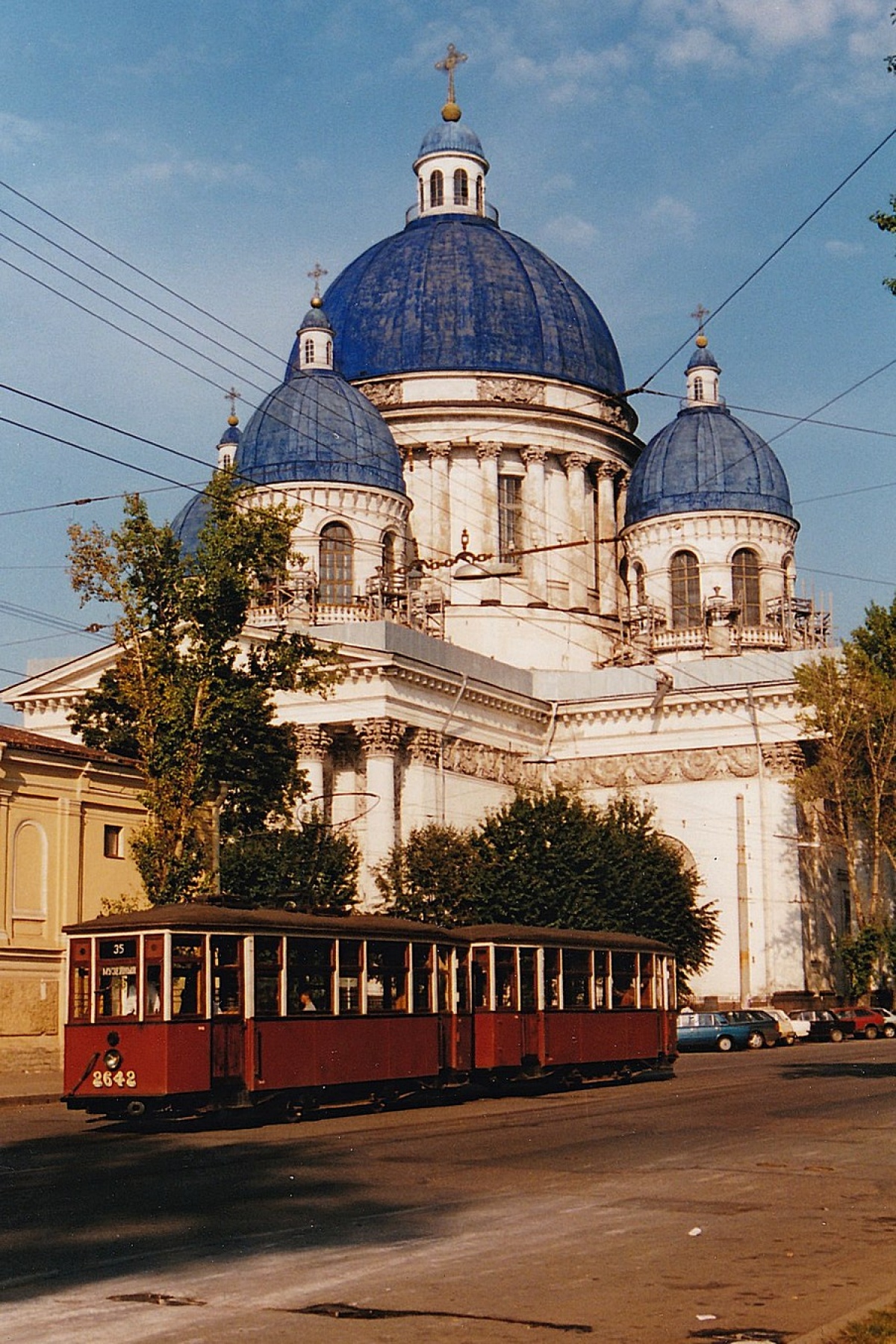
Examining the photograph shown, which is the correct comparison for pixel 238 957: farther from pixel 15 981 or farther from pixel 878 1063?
pixel 878 1063

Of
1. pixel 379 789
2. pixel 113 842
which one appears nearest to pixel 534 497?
pixel 379 789

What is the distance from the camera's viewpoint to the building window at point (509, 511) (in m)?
71.6

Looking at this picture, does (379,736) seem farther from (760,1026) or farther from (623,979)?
(623,979)

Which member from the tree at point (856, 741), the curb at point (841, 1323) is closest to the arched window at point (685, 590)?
the tree at point (856, 741)

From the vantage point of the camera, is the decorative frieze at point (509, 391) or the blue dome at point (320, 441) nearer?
the blue dome at point (320, 441)

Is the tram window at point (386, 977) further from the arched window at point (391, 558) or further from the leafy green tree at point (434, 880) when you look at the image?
the arched window at point (391, 558)

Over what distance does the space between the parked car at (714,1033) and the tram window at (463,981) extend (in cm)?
2264

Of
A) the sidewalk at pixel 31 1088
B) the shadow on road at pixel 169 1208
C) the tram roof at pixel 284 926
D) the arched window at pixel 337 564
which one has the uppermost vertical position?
the arched window at pixel 337 564

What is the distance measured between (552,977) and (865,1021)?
93.1ft

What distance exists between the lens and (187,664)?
3494cm

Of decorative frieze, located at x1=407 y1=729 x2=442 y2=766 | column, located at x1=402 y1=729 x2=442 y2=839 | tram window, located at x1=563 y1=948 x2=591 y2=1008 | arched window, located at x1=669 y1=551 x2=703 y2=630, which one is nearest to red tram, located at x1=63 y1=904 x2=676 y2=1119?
tram window, located at x1=563 y1=948 x2=591 y2=1008

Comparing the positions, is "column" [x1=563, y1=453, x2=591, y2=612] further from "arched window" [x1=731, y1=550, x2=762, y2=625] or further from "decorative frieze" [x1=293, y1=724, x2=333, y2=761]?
"decorative frieze" [x1=293, y1=724, x2=333, y2=761]

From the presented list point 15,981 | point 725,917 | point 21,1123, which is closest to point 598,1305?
Result: point 21,1123

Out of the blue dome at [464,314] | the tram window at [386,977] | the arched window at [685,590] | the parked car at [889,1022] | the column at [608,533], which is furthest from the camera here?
the column at [608,533]
